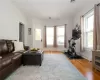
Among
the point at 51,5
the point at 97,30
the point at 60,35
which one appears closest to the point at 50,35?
the point at 60,35

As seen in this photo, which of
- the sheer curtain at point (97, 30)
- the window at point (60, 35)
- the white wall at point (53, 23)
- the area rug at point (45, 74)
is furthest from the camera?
the window at point (60, 35)

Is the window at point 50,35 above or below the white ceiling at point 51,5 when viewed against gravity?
below

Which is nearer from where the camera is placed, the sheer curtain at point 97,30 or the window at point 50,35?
the sheer curtain at point 97,30

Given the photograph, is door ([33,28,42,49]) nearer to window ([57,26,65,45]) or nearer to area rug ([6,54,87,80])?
window ([57,26,65,45])

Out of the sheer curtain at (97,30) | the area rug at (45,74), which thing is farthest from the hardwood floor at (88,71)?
the sheer curtain at (97,30)

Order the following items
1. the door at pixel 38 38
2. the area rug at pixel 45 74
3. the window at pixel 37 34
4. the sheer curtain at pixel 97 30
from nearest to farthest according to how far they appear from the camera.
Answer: the area rug at pixel 45 74 < the sheer curtain at pixel 97 30 < the door at pixel 38 38 < the window at pixel 37 34

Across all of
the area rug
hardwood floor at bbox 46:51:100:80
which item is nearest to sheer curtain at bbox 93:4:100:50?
hardwood floor at bbox 46:51:100:80

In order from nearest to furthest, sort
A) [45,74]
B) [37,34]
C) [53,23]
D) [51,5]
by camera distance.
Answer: [45,74], [51,5], [37,34], [53,23]

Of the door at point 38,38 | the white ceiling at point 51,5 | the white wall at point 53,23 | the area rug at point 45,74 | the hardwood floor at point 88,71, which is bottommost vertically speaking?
the hardwood floor at point 88,71

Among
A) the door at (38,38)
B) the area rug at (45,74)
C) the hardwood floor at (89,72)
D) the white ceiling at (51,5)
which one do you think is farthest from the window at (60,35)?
the area rug at (45,74)

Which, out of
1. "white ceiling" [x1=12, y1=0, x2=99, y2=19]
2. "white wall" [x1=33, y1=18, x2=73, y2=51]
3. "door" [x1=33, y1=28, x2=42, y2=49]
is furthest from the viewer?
"door" [x1=33, y1=28, x2=42, y2=49]

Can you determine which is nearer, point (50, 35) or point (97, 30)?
point (97, 30)

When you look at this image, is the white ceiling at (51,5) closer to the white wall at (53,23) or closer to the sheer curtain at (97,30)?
the sheer curtain at (97,30)

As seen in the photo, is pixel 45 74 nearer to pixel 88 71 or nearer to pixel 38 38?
pixel 88 71
